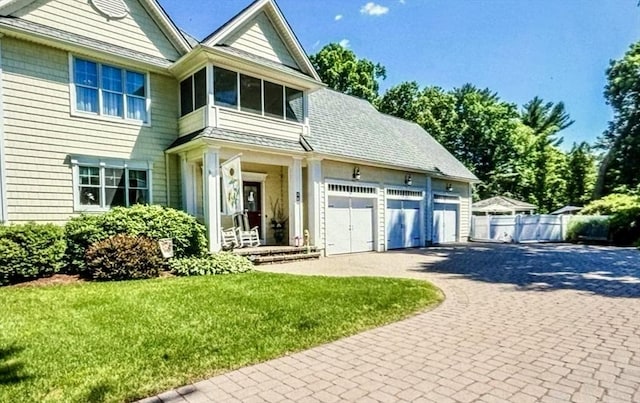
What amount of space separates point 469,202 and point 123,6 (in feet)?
61.5

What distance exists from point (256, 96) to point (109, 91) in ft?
13.6

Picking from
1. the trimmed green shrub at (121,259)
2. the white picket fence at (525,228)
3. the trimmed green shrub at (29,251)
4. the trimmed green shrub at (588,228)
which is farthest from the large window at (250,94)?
the trimmed green shrub at (588,228)

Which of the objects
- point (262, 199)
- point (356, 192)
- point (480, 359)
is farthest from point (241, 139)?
point (480, 359)

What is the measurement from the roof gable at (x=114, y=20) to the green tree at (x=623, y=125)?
1363 inches

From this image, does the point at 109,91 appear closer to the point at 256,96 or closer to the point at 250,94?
the point at 250,94

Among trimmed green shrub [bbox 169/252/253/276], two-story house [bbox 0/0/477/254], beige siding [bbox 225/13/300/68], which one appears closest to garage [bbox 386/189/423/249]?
two-story house [bbox 0/0/477/254]

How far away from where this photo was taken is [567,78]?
2661 cm

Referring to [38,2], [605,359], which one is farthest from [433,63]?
[605,359]

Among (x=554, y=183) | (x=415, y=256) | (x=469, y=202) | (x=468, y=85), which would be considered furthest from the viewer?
(x=554, y=183)

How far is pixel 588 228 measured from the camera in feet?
65.9

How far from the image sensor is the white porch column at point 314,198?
12617 mm

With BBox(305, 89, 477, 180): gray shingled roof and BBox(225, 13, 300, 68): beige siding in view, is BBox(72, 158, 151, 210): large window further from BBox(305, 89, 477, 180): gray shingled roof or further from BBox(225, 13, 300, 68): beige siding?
BBox(305, 89, 477, 180): gray shingled roof

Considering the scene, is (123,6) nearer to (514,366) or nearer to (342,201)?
(342,201)

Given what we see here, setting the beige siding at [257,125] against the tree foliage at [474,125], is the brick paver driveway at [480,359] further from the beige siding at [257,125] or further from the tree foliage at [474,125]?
the tree foliage at [474,125]
